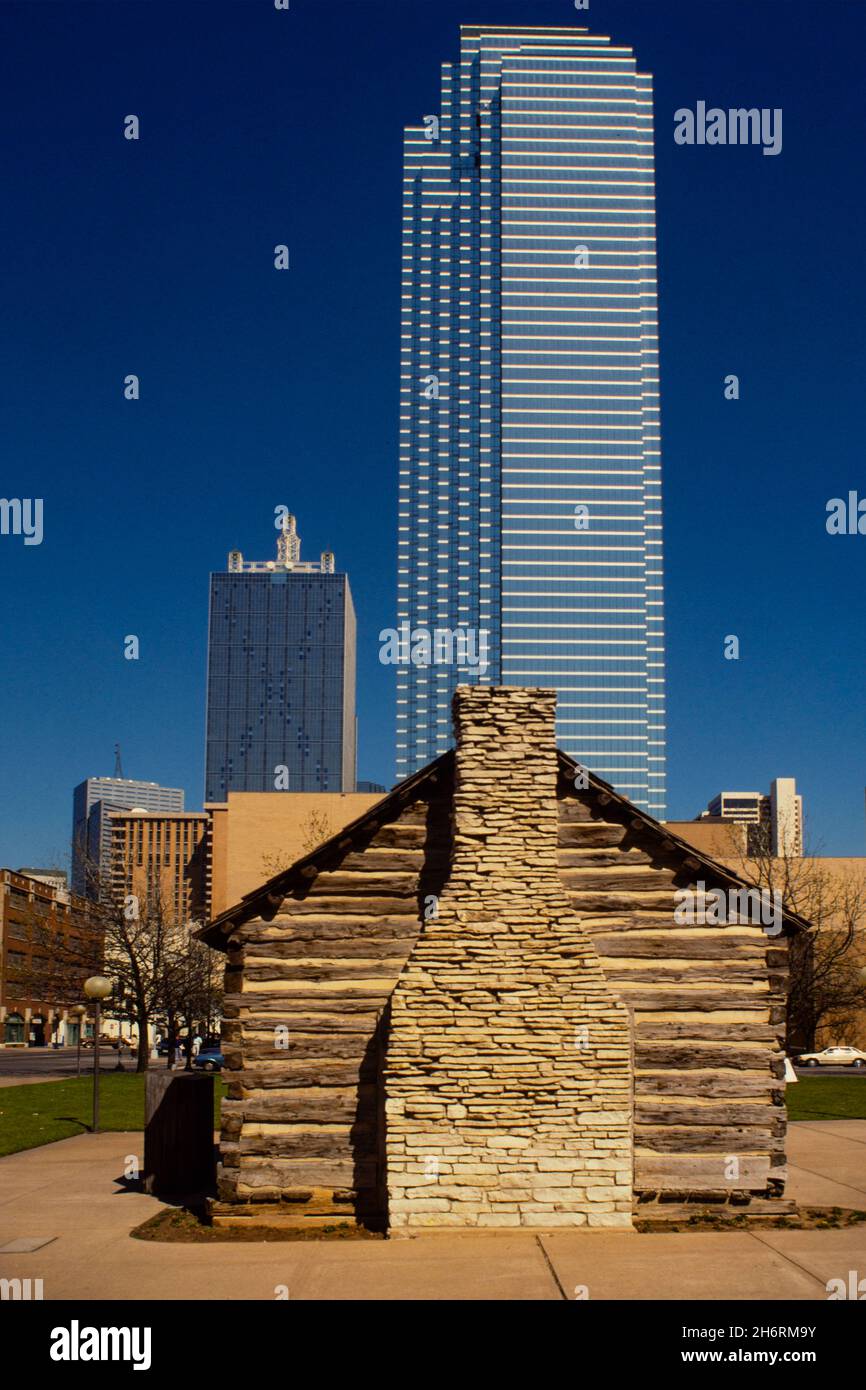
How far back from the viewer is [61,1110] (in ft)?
93.5

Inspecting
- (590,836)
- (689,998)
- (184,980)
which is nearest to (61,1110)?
(184,980)

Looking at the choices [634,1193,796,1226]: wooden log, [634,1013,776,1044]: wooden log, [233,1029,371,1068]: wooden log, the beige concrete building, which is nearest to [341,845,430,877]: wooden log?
[233,1029,371,1068]: wooden log

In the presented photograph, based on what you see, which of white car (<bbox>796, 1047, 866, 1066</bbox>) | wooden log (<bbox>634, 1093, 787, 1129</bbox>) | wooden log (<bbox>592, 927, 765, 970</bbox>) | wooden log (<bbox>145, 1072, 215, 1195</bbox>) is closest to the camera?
wooden log (<bbox>634, 1093, 787, 1129</bbox>)

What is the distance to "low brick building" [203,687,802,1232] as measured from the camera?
499 inches

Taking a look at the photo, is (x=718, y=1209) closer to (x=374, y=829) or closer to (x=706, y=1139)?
(x=706, y=1139)

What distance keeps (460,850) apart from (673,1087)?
3.54 m

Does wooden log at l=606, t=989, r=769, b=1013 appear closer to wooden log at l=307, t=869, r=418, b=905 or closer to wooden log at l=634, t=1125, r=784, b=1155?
wooden log at l=634, t=1125, r=784, b=1155

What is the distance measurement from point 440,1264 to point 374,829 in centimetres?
480

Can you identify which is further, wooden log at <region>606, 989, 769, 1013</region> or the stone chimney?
wooden log at <region>606, 989, 769, 1013</region>

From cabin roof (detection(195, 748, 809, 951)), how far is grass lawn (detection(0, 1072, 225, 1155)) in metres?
9.85

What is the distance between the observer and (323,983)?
1409cm

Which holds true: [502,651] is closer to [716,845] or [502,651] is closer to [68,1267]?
[716,845]

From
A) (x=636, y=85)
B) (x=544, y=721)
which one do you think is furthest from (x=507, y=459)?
(x=544, y=721)

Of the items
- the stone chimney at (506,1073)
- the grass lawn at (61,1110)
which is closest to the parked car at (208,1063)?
the grass lawn at (61,1110)
